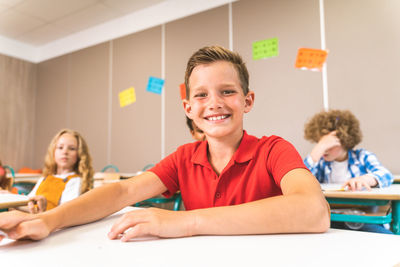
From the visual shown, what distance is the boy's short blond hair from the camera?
0.94 metres

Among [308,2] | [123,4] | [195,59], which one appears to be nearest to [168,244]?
[195,59]

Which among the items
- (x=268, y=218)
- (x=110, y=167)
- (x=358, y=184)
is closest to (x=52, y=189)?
(x=268, y=218)

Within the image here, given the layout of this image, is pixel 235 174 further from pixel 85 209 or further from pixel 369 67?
pixel 369 67

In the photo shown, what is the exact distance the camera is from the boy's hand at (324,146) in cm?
189

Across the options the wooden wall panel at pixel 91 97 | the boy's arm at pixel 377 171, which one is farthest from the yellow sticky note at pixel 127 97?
the boy's arm at pixel 377 171

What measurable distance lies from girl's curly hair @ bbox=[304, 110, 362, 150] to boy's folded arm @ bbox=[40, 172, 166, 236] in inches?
56.4

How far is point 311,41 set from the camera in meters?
2.75

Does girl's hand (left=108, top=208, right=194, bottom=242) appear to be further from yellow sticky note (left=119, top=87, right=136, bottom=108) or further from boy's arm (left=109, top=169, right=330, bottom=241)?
yellow sticky note (left=119, top=87, right=136, bottom=108)

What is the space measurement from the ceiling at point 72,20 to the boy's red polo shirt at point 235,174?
9.01 ft

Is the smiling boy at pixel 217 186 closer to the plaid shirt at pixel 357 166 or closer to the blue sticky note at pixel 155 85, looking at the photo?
the plaid shirt at pixel 357 166

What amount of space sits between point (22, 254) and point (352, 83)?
8.90ft

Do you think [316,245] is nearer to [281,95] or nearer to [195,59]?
[195,59]

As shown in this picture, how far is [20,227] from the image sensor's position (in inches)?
21.5

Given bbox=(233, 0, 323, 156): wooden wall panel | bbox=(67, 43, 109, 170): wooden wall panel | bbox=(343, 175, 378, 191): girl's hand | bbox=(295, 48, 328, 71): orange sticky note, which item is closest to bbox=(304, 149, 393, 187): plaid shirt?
bbox=(343, 175, 378, 191): girl's hand
